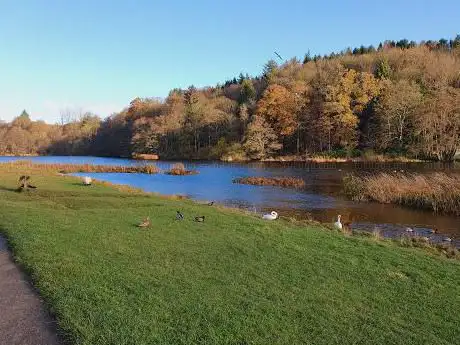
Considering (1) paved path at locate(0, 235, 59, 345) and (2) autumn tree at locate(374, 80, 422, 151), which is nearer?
(1) paved path at locate(0, 235, 59, 345)

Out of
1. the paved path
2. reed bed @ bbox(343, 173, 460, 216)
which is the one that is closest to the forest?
reed bed @ bbox(343, 173, 460, 216)

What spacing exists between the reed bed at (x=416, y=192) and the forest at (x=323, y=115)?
4812 centimetres

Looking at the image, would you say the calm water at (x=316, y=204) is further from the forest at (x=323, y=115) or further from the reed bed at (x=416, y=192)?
the forest at (x=323, y=115)

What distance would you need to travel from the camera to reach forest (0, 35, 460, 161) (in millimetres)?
82250

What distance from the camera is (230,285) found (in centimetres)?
871

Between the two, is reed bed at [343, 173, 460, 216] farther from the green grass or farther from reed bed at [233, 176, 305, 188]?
the green grass

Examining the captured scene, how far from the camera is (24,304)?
7508 millimetres

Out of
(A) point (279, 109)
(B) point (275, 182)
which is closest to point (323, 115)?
(A) point (279, 109)

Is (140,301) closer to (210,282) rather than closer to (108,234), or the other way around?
(210,282)

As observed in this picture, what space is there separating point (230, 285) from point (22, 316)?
11.9 feet

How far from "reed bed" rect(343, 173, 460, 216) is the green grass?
50.9 ft

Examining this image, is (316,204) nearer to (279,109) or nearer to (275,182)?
(275,182)

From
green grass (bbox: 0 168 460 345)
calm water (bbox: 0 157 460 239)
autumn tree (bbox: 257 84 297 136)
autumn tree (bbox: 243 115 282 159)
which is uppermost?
autumn tree (bbox: 257 84 297 136)

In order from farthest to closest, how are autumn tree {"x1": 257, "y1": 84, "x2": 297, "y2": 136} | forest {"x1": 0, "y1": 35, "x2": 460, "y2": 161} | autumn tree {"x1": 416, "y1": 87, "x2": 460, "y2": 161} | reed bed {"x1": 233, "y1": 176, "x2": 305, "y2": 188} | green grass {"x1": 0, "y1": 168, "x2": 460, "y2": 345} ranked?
1. autumn tree {"x1": 257, "y1": 84, "x2": 297, "y2": 136}
2. forest {"x1": 0, "y1": 35, "x2": 460, "y2": 161}
3. autumn tree {"x1": 416, "y1": 87, "x2": 460, "y2": 161}
4. reed bed {"x1": 233, "y1": 176, "x2": 305, "y2": 188}
5. green grass {"x1": 0, "y1": 168, "x2": 460, "y2": 345}
